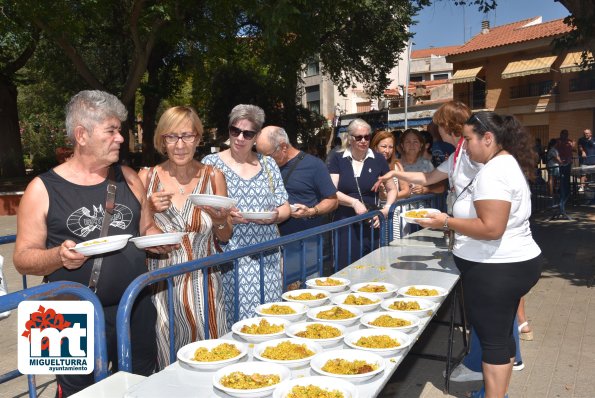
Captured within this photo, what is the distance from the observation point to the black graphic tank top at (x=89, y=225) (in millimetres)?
2527

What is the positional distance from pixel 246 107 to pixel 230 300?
4.80 feet

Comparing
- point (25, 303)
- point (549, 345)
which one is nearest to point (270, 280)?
point (25, 303)

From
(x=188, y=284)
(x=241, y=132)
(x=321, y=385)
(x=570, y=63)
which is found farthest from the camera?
(x=570, y=63)

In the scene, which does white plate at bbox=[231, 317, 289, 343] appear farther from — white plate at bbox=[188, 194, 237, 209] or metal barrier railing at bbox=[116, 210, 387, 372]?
white plate at bbox=[188, 194, 237, 209]

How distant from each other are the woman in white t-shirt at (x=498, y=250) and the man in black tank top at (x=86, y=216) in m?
1.82

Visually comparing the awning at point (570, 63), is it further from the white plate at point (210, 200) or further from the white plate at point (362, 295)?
the white plate at point (210, 200)

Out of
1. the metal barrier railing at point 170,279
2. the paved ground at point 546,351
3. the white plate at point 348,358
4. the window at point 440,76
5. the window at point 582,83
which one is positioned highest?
the window at point 440,76

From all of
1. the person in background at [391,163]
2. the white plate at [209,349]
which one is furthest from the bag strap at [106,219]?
the person in background at [391,163]

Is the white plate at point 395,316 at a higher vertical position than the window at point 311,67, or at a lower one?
lower

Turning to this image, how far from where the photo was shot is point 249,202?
13.0ft

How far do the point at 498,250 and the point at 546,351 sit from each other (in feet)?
7.67

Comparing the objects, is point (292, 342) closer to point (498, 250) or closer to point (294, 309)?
point (294, 309)

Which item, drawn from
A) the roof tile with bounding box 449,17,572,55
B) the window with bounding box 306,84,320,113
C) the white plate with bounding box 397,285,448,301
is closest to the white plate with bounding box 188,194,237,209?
the white plate with bounding box 397,285,448,301

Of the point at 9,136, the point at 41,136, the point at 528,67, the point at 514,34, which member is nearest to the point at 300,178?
the point at 9,136
